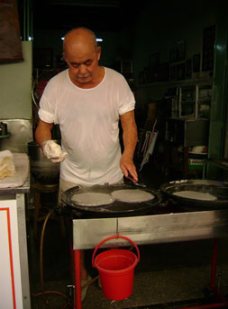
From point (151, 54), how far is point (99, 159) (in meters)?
6.73

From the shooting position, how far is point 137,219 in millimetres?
1387

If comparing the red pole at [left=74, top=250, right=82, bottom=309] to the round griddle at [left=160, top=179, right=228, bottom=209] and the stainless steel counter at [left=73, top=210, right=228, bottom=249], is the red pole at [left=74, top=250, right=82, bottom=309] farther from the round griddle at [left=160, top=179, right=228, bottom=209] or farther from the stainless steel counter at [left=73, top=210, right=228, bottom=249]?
the round griddle at [left=160, top=179, right=228, bottom=209]

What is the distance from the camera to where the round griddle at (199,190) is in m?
1.49

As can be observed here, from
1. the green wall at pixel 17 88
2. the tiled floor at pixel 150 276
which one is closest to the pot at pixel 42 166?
the green wall at pixel 17 88

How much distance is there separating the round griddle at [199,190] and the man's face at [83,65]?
2.33ft

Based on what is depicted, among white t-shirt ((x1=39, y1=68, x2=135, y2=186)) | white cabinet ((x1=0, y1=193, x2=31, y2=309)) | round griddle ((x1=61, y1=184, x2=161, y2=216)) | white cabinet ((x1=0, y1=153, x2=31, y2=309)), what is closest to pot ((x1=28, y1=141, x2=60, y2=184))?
white t-shirt ((x1=39, y1=68, x2=135, y2=186))

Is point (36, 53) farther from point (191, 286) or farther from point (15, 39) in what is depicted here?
point (191, 286)

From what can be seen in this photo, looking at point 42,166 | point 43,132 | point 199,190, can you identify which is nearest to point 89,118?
point 43,132

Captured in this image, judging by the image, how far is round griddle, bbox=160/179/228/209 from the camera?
4.90 feet

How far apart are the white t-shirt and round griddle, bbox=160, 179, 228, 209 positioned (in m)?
0.44

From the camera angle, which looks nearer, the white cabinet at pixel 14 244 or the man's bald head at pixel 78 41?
the white cabinet at pixel 14 244

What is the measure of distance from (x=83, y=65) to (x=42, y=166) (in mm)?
1525

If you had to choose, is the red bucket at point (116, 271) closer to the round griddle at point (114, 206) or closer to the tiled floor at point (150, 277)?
the round griddle at point (114, 206)

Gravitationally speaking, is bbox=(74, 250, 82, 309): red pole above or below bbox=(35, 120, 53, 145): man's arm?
below
